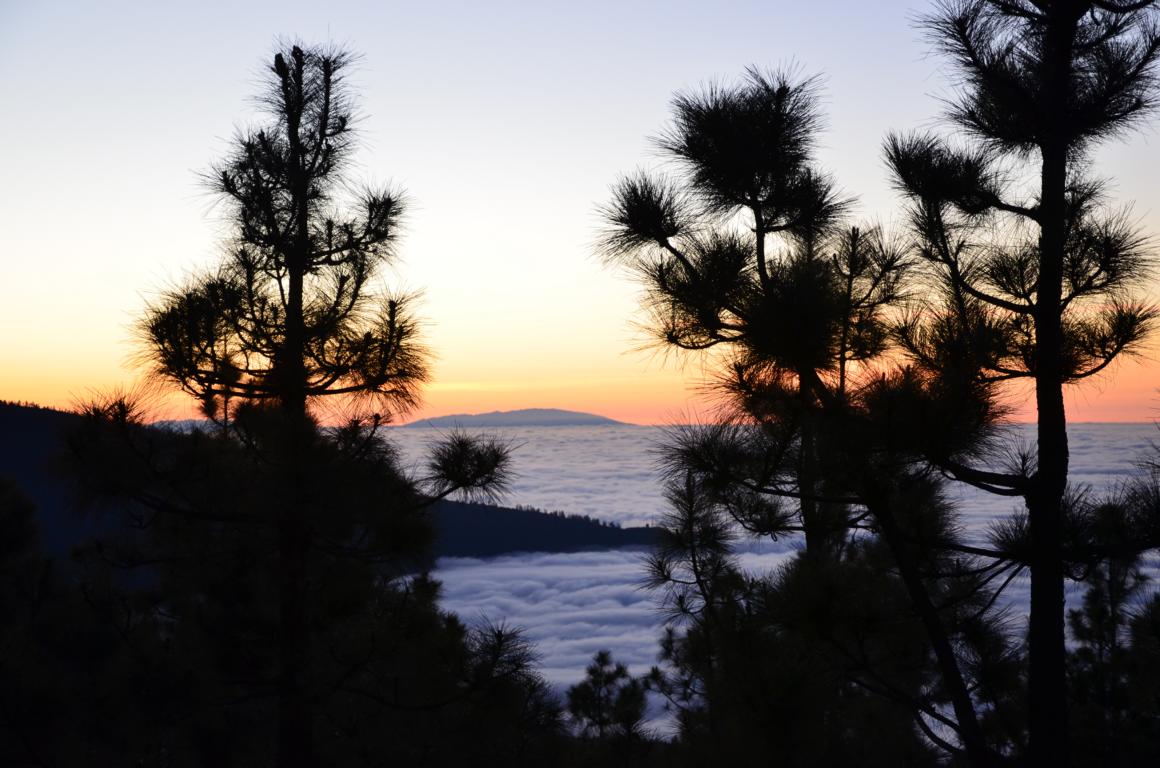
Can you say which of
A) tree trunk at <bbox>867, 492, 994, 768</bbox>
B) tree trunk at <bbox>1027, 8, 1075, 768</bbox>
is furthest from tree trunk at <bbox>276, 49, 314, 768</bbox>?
tree trunk at <bbox>1027, 8, 1075, 768</bbox>

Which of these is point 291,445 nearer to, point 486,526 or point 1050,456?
point 1050,456

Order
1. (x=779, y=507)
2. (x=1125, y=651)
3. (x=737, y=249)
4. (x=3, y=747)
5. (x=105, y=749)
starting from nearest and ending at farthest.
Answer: (x=737, y=249), (x=779, y=507), (x=3, y=747), (x=105, y=749), (x=1125, y=651)

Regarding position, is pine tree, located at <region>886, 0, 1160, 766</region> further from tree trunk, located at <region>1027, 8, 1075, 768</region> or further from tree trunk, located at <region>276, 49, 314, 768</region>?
tree trunk, located at <region>276, 49, 314, 768</region>

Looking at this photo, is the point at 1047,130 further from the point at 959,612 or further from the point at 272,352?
the point at 272,352

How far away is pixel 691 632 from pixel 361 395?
385cm

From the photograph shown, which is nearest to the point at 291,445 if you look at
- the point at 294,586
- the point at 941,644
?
the point at 294,586

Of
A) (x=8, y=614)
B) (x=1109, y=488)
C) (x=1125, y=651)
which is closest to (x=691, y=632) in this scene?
(x=1125, y=651)

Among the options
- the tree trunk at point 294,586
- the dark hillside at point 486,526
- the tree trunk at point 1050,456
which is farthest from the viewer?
the dark hillside at point 486,526

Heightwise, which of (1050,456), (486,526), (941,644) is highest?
(1050,456)

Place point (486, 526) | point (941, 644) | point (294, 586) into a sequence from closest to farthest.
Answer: point (941, 644) → point (294, 586) → point (486, 526)

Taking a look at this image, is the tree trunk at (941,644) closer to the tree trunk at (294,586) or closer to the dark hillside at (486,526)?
the tree trunk at (294,586)

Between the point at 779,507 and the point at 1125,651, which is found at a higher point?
the point at 779,507

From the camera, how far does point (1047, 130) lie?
4910mm

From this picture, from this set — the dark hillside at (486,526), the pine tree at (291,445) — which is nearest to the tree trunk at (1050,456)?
the pine tree at (291,445)
